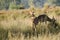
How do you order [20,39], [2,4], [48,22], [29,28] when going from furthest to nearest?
[2,4] < [48,22] < [29,28] < [20,39]

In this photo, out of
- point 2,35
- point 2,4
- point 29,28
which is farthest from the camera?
point 2,4

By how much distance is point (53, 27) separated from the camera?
9891 millimetres

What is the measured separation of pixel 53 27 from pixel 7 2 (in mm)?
74537

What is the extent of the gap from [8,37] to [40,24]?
9.75 feet

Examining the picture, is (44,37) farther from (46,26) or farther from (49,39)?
(46,26)

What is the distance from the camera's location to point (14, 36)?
A: 24.6ft

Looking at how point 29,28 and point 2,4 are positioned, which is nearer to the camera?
point 29,28

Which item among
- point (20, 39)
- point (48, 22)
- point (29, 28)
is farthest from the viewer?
point (48, 22)

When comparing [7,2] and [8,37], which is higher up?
[8,37]

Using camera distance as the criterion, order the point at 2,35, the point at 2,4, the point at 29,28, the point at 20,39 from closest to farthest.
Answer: the point at 20,39 → the point at 2,35 → the point at 29,28 → the point at 2,4

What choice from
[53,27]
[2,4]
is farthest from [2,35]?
[2,4]

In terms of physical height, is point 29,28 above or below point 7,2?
above

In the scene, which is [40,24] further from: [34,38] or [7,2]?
[7,2]

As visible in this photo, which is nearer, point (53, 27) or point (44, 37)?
point (44, 37)
